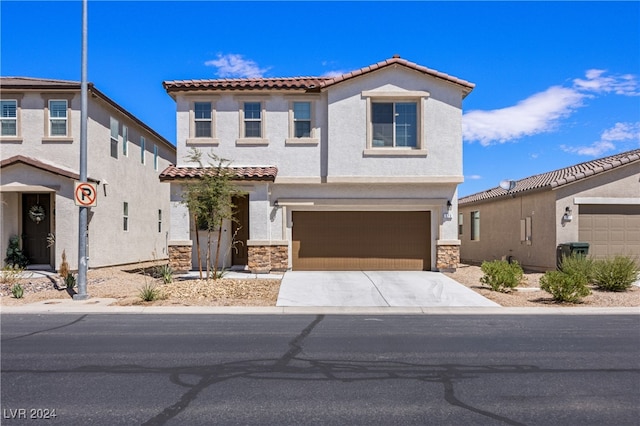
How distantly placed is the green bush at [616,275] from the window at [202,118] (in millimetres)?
13975

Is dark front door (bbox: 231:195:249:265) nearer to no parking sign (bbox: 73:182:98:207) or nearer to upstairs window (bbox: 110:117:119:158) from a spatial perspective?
upstairs window (bbox: 110:117:119:158)

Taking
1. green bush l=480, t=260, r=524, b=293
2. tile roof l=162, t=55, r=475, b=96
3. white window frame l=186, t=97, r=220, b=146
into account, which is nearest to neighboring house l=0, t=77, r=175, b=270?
tile roof l=162, t=55, r=475, b=96

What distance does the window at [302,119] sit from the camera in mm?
20219

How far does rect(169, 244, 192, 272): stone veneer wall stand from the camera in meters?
19.2

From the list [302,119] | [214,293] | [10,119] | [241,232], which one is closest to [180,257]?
[241,232]

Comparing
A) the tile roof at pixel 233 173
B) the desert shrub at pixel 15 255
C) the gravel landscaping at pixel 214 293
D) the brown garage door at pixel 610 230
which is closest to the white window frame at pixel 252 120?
the tile roof at pixel 233 173

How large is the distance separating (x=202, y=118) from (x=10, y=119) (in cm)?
701

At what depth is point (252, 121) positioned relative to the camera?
20.2 meters

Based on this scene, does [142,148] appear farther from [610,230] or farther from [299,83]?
[610,230]

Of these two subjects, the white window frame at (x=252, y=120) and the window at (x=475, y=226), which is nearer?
the white window frame at (x=252, y=120)

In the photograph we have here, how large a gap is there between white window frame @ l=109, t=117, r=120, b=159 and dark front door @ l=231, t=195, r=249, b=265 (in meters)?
6.10

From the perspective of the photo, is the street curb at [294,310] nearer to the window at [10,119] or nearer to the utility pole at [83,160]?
the utility pole at [83,160]

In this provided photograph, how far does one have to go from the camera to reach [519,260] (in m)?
22.9

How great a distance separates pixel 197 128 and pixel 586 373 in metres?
16.2
